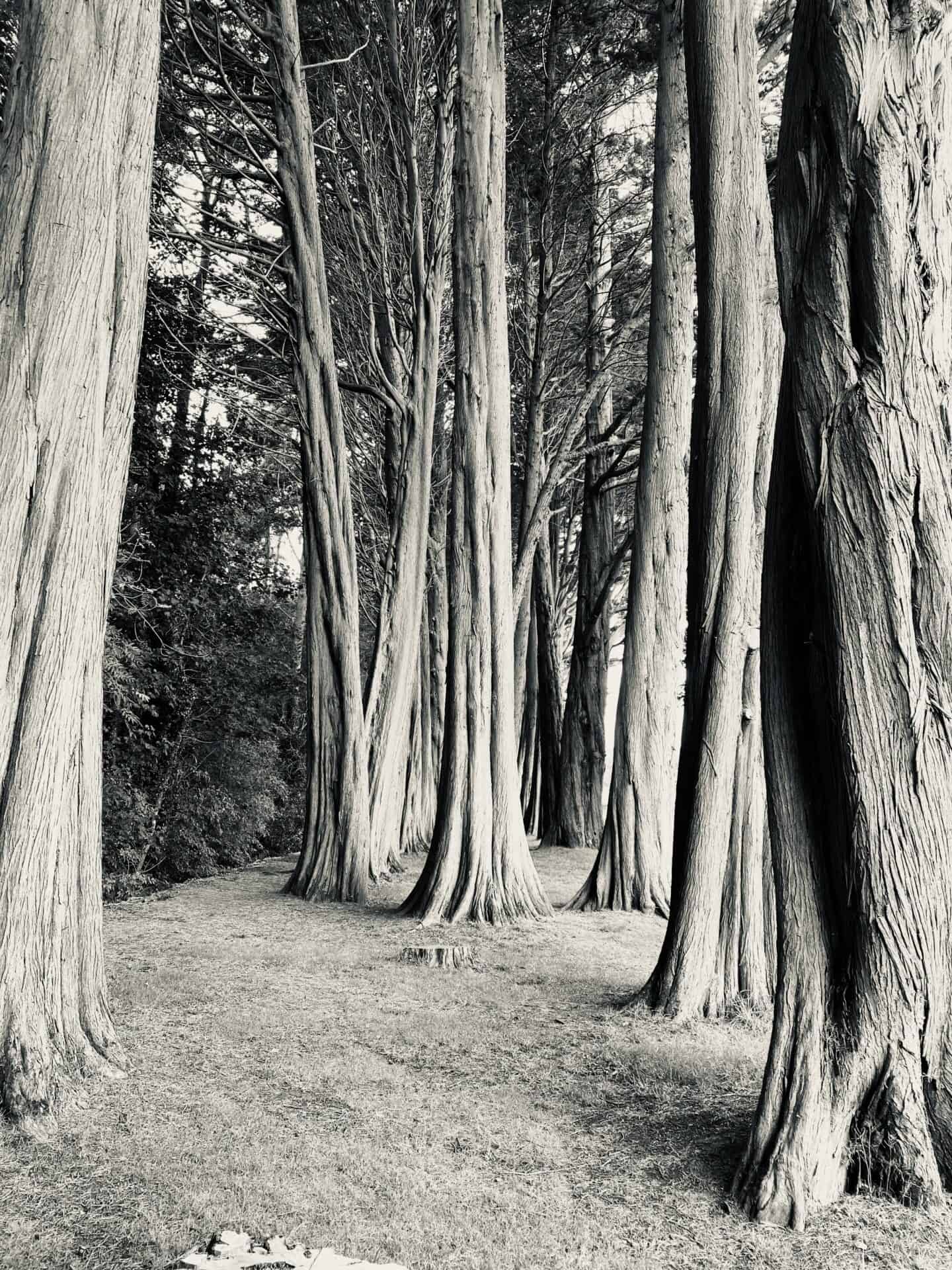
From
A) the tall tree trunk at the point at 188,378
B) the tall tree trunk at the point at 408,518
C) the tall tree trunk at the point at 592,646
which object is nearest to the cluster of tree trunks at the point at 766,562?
the tall tree trunk at the point at 408,518

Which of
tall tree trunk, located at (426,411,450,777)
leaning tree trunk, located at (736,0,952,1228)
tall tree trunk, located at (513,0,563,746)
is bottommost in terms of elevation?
leaning tree trunk, located at (736,0,952,1228)

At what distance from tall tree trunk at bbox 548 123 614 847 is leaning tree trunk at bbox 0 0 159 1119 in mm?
11034

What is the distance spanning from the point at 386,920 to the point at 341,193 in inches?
347

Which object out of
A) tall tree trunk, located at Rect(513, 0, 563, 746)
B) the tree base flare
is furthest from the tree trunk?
the tree base flare

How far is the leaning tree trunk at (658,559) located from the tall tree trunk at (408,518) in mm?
2997

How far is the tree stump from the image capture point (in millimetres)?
7055

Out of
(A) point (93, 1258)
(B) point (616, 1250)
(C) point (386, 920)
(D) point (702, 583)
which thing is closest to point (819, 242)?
(D) point (702, 583)

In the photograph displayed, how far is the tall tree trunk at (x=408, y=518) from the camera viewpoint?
11844 mm

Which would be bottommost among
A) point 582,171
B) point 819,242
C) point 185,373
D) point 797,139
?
point 819,242

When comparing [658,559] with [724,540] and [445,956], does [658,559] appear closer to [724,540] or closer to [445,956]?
[724,540]

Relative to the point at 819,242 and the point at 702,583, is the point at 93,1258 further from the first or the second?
the point at 702,583

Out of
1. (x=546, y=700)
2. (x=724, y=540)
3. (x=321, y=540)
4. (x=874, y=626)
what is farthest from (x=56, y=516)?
(x=546, y=700)

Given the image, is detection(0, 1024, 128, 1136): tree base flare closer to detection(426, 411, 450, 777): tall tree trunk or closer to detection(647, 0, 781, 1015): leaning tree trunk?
detection(647, 0, 781, 1015): leaning tree trunk

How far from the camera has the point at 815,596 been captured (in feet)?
11.7
